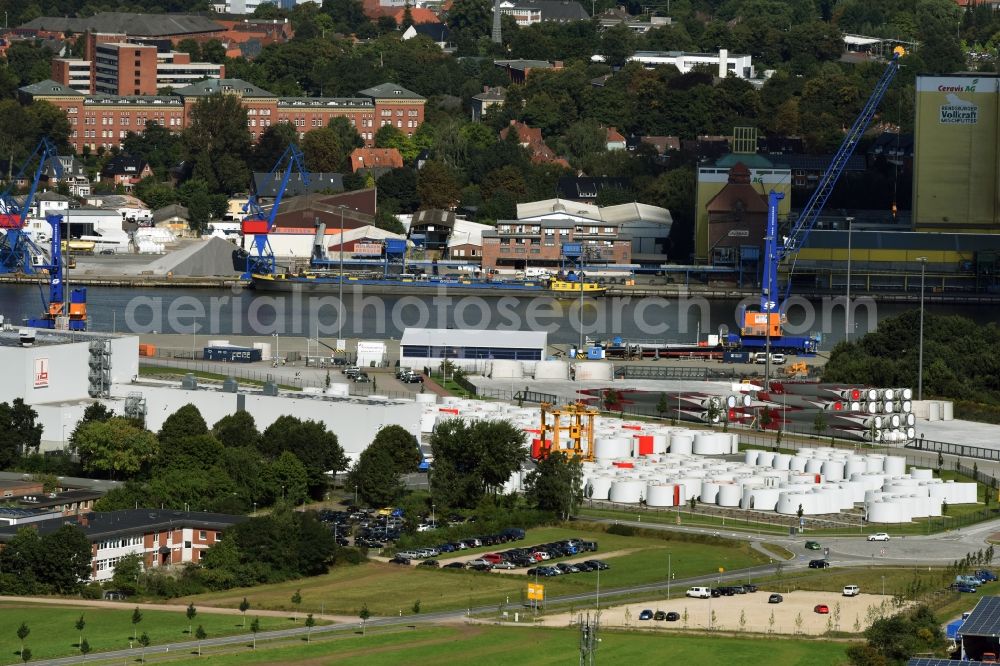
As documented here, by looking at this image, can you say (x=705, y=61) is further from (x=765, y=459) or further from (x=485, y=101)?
(x=765, y=459)

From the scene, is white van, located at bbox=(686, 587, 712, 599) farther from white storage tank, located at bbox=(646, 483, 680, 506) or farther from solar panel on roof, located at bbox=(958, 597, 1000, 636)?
white storage tank, located at bbox=(646, 483, 680, 506)

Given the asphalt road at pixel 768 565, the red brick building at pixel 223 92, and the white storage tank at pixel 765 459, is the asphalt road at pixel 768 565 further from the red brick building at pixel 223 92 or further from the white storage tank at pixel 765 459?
the red brick building at pixel 223 92

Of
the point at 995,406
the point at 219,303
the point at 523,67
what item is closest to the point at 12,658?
the point at 995,406

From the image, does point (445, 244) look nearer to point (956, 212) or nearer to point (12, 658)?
point (956, 212)

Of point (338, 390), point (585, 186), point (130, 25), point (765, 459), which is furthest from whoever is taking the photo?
point (130, 25)

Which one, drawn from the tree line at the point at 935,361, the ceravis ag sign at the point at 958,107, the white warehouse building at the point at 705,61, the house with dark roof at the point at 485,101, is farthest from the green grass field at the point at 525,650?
the white warehouse building at the point at 705,61

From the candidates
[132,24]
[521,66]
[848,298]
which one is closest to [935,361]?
[848,298]

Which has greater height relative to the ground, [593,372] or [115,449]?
[593,372]
